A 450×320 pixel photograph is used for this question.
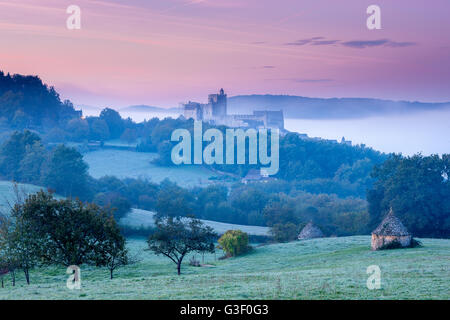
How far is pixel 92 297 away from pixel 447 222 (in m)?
56.4

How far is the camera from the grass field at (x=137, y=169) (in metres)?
120

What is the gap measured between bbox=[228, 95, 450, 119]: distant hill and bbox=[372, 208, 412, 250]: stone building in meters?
65.0

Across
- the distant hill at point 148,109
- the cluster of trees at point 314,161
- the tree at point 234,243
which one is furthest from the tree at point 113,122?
the tree at point 234,243

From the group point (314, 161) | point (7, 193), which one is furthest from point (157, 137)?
point (7, 193)

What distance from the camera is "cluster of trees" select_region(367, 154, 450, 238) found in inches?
2591

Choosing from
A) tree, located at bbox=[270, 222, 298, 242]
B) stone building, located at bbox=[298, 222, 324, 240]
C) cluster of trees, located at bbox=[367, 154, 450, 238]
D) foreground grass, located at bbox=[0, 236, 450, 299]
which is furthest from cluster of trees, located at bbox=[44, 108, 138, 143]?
foreground grass, located at bbox=[0, 236, 450, 299]

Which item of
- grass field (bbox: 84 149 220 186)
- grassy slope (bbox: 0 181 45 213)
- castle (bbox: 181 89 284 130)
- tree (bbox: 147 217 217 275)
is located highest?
castle (bbox: 181 89 284 130)

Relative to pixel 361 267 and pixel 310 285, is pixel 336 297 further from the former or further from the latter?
pixel 361 267

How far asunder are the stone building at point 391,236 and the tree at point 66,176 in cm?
6217

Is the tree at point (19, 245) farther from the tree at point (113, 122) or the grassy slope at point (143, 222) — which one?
the tree at point (113, 122)

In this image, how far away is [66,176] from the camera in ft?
301

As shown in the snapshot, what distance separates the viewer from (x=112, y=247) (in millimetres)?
32562

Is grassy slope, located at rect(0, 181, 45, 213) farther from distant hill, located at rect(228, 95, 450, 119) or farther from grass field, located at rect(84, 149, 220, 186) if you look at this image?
distant hill, located at rect(228, 95, 450, 119)
